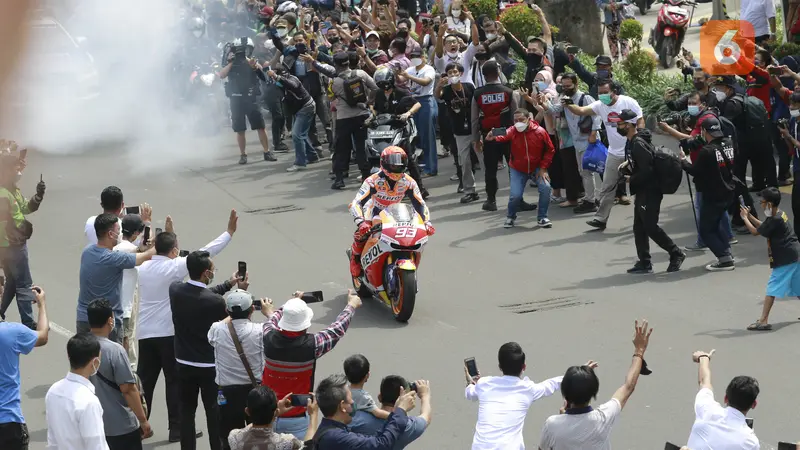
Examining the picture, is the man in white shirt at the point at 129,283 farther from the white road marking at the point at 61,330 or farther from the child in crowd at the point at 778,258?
the child in crowd at the point at 778,258

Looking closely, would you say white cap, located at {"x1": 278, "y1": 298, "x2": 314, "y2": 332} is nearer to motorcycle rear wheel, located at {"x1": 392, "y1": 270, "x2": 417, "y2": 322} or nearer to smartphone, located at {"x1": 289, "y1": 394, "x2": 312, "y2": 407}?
smartphone, located at {"x1": 289, "y1": 394, "x2": 312, "y2": 407}

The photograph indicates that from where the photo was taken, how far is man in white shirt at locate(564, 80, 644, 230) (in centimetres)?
1391

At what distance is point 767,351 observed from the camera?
9.60 meters

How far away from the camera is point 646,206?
40.4 feet

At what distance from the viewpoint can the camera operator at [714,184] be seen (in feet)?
40.0

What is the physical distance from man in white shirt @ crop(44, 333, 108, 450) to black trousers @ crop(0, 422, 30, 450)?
0.75 meters

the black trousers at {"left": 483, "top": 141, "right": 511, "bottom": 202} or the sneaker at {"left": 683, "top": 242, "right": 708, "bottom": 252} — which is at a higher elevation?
the black trousers at {"left": 483, "top": 141, "right": 511, "bottom": 202}

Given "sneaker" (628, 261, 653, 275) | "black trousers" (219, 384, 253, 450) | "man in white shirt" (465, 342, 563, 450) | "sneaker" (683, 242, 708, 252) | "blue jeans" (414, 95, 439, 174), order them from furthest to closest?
"blue jeans" (414, 95, 439, 174) < "sneaker" (683, 242, 708, 252) < "sneaker" (628, 261, 653, 275) < "black trousers" (219, 384, 253, 450) < "man in white shirt" (465, 342, 563, 450)

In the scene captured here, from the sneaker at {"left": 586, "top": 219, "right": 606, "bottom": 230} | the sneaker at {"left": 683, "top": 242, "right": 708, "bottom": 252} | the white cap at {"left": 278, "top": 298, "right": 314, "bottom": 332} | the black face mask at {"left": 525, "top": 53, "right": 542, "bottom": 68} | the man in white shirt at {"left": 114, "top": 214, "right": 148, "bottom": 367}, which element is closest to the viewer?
the white cap at {"left": 278, "top": 298, "right": 314, "bottom": 332}

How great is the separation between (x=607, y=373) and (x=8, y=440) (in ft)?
16.2

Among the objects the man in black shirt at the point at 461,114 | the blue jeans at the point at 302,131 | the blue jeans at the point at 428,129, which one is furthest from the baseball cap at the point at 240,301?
the blue jeans at the point at 302,131

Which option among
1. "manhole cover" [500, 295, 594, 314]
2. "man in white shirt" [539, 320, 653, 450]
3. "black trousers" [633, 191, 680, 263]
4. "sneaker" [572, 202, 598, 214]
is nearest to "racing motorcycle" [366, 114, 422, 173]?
"sneaker" [572, 202, 598, 214]

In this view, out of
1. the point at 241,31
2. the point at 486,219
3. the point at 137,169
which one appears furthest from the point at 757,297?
the point at 241,31

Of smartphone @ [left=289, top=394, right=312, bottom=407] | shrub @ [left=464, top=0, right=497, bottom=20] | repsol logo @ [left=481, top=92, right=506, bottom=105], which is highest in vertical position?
shrub @ [left=464, top=0, right=497, bottom=20]
